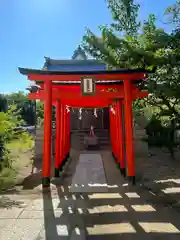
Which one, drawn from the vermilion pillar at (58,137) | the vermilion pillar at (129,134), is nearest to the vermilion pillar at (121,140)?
the vermilion pillar at (129,134)

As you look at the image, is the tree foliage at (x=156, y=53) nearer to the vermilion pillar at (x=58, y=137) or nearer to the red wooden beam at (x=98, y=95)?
the red wooden beam at (x=98, y=95)

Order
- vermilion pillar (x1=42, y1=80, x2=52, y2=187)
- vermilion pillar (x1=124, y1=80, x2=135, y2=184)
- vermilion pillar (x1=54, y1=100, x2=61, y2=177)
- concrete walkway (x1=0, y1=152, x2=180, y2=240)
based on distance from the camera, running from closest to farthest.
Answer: concrete walkway (x1=0, y1=152, x2=180, y2=240) < vermilion pillar (x1=42, y1=80, x2=52, y2=187) < vermilion pillar (x1=124, y1=80, x2=135, y2=184) < vermilion pillar (x1=54, y1=100, x2=61, y2=177)

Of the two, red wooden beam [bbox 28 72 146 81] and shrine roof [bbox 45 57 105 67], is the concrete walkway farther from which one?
shrine roof [bbox 45 57 105 67]

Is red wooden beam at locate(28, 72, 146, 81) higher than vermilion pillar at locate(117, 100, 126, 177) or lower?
higher

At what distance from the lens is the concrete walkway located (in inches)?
134

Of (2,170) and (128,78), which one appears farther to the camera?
(2,170)

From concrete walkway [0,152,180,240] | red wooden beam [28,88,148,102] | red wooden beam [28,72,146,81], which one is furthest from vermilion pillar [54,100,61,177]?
red wooden beam [28,72,146,81]

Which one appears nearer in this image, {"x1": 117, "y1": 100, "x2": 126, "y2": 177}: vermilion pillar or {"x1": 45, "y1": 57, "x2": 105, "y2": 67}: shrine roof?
{"x1": 117, "y1": 100, "x2": 126, "y2": 177}: vermilion pillar

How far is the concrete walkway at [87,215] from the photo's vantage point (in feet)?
11.2

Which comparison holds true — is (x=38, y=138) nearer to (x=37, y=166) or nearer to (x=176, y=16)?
(x=37, y=166)

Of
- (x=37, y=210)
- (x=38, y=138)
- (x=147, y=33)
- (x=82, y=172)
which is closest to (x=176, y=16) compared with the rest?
(x=147, y=33)

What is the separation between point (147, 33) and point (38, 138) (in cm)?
900

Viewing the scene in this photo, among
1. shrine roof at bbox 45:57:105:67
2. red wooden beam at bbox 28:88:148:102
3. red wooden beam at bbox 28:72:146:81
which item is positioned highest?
shrine roof at bbox 45:57:105:67

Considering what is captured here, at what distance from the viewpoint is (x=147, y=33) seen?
442cm
